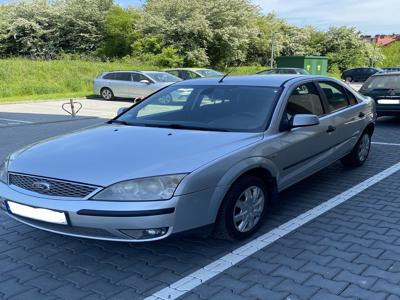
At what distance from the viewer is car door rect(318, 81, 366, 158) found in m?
5.23

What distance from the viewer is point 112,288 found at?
3.09m

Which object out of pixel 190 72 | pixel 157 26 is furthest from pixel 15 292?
pixel 157 26

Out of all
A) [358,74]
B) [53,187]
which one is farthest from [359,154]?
[358,74]

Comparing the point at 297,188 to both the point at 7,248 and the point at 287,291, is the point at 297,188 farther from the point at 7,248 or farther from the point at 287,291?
the point at 7,248

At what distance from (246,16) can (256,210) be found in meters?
33.5

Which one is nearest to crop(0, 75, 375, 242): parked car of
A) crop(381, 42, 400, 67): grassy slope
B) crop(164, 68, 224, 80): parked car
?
crop(164, 68, 224, 80): parked car

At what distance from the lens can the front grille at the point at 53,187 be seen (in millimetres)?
3100

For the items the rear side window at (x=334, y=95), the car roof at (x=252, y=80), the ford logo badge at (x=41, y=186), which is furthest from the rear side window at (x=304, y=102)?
the ford logo badge at (x=41, y=186)

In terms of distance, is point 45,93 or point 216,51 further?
point 216,51

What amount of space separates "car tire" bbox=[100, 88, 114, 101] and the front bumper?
18.5m

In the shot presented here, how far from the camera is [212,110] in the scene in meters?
4.38

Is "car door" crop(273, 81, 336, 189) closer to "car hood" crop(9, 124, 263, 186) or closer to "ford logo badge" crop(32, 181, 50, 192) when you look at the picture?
"car hood" crop(9, 124, 263, 186)

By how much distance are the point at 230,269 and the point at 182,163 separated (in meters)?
0.90

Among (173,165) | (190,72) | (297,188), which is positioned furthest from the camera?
(190,72)
